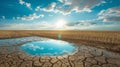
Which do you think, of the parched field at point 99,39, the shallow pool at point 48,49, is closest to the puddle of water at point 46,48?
the shallow pool at point 48,49

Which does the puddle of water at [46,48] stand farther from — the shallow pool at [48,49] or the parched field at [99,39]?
the parched field at [99,39]

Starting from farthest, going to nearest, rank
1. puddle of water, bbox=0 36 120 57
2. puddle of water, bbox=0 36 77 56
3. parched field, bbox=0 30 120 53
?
parched field, bbox=0 30 120 53 < puddle of water, bbox=0 36 77 56 < puddle of water, bbox=0 36 120 57

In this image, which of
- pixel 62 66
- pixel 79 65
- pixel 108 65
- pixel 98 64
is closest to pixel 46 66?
pixel 62 66

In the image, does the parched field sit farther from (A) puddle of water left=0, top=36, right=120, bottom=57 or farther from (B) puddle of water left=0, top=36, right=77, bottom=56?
(B) puddle of water left=0, top=36, right=77, bottom=56

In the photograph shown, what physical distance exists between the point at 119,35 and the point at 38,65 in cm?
1424

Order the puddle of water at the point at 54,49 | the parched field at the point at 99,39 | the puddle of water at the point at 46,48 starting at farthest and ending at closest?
the parched field at the point at 99,39
the puddle of water at the point at 46,48
the puddle of water at the point at 54,49

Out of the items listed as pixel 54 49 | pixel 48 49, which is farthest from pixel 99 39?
pixel 48 49

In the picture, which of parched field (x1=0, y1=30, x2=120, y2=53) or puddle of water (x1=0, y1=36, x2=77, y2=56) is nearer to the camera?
puddle of water (x1=0, y1=36, x2=77, y2=56)

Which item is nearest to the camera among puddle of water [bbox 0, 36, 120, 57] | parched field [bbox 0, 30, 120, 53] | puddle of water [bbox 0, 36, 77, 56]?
puddle of water [bbox 0, 36, 120, 57]

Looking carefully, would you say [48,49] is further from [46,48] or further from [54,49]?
[54,49]

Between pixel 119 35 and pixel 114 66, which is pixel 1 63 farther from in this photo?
pixel 119 35

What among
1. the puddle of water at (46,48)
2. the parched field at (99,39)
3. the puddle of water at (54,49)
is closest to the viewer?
the puddle of water at (54,49)

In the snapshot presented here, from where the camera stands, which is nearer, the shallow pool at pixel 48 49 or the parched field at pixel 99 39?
the shallow pool at pixel 48 49

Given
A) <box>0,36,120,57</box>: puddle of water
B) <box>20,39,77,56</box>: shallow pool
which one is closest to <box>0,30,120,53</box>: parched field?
<box>0,36,120,57</box>: puddle of water
